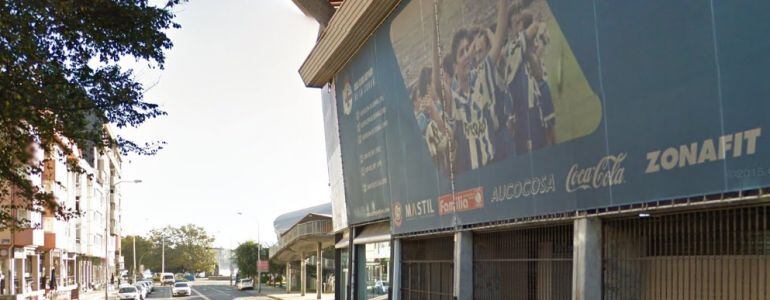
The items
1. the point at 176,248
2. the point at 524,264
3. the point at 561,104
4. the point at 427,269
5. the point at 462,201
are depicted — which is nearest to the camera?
the point at 561,104

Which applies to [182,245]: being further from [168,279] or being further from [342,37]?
[342,37]

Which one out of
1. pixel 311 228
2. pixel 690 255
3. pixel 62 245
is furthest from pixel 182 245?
pixel 690 255

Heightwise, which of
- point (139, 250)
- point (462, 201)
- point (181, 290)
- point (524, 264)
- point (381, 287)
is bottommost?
point (139, 250)

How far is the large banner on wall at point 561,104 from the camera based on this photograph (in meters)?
8.66

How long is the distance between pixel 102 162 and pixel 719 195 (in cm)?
8361

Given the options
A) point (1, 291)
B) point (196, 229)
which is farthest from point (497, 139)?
point (196, 229)

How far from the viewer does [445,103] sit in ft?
57.1

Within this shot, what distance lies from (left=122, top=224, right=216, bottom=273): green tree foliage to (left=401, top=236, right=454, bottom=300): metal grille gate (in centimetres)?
11566

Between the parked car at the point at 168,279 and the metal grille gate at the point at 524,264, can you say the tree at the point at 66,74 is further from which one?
the parked car at the point at 168,279

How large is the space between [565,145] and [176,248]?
5049 inches

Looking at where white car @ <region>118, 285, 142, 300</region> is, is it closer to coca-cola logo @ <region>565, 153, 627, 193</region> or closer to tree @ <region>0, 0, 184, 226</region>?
tree @ <region>0, 0, 184, 226</region>

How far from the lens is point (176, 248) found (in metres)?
133

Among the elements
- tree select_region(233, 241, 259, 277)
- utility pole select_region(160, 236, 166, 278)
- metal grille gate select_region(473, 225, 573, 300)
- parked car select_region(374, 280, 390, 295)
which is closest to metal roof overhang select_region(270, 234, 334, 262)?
parked car select_region(374, 280, 390, 295)

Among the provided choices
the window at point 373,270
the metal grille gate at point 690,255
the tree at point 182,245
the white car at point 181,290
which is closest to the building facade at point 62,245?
the white car at point 181,290
